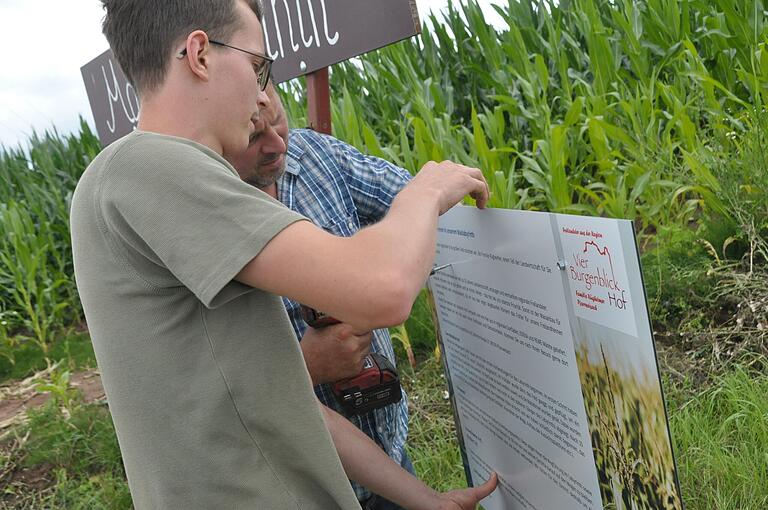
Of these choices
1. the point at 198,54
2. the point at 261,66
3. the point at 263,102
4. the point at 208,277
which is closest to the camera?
→ the point at 208,277

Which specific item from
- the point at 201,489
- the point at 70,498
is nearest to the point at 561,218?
the point at 201,489

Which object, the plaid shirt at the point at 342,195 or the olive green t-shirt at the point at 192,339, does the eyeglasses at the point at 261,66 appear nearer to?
the olive green t-shirt at the point at 192,339

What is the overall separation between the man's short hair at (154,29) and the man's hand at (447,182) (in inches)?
13.6

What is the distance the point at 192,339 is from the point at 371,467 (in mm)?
566

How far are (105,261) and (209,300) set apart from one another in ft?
0.58

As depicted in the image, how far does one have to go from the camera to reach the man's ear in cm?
110

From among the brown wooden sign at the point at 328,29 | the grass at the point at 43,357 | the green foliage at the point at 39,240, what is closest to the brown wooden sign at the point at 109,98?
the brown wooden sign at the point at 328,29

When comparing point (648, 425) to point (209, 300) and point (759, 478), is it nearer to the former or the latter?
point (209, 300)

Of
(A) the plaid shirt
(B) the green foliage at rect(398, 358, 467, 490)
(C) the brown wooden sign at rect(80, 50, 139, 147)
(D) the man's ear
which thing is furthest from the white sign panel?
(C) the brown wooden sign at rect(80, 50, 139, 147)

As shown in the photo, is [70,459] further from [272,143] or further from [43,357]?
[272,143]

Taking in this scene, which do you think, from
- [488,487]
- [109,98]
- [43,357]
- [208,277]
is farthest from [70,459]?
[208,277]

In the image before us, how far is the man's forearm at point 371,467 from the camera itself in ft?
4.88

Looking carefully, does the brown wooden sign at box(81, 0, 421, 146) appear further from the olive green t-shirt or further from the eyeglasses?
the olive green t-shirt

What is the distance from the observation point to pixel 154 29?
1.11 meters
